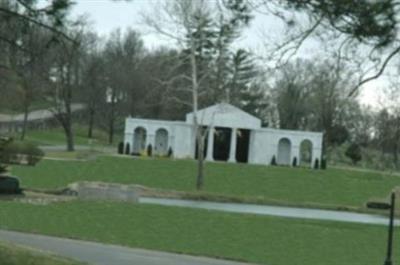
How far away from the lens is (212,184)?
4744cm

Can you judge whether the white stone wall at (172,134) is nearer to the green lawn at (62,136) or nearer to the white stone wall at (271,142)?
the white stone wall at (271,142)

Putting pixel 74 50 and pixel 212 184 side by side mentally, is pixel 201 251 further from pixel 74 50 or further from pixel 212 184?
pixel 212 184

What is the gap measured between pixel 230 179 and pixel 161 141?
80.1ft

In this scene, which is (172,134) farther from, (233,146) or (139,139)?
(233,146)

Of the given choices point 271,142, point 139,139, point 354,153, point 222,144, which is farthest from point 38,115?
point 271,142

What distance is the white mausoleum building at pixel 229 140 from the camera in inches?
2746

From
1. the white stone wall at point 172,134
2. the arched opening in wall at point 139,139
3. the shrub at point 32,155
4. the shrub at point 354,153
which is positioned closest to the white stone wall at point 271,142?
the white stone wall at point 172,134

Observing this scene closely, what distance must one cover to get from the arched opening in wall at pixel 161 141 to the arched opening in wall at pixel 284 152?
32.6 ft

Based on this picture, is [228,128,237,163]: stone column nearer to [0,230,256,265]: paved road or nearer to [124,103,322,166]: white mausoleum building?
[124,103,322,166]: white mausoleum building

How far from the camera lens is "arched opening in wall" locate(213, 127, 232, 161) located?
→ 235 feet

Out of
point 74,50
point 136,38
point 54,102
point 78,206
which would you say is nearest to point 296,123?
point 136,38

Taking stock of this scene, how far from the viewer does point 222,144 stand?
72.7 m

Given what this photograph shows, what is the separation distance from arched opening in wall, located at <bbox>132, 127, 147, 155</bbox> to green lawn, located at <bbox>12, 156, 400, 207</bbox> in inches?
685

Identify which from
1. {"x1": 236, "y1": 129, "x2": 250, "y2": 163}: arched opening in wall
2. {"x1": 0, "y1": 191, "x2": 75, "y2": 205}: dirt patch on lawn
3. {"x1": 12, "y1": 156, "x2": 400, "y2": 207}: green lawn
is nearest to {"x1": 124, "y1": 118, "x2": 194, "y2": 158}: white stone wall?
{"x1": 236, "y1": 129, "x2": 250, "y2": 163}: arched opening in wall
